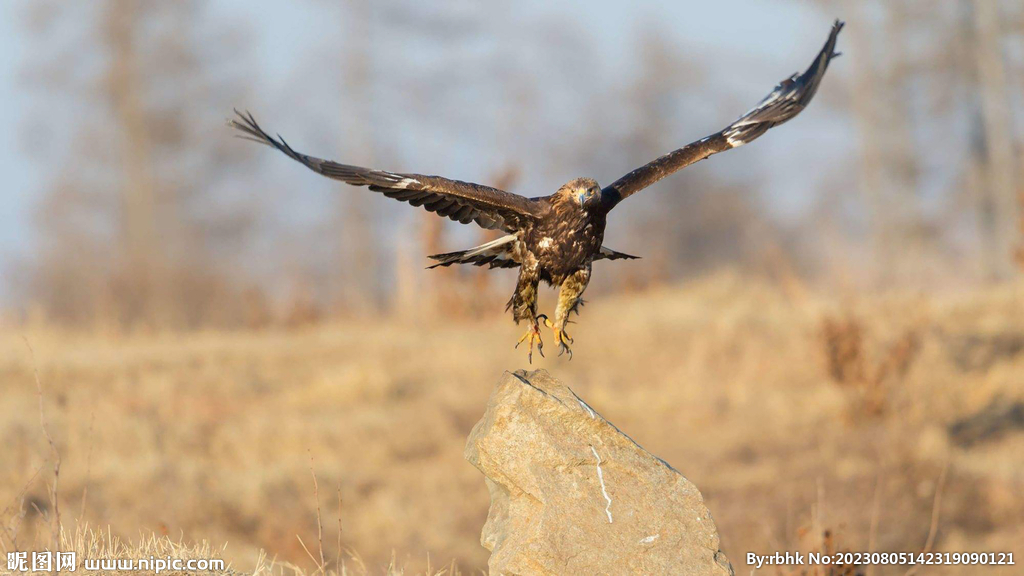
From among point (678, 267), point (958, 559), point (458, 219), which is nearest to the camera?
point (458, 219)

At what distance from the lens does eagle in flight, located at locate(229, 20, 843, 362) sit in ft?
15.2

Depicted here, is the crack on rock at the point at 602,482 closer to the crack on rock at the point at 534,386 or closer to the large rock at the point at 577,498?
the large rock at the point at 577,498

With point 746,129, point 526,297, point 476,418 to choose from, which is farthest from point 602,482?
point 476,418

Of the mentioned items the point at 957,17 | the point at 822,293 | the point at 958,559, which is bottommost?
the point at 958,559

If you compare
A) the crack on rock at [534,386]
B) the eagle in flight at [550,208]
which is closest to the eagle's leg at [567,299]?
the eagle in flight at [550,208]

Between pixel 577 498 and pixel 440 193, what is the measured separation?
5.14ft

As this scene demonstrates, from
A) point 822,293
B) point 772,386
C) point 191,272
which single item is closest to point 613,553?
point 772,386

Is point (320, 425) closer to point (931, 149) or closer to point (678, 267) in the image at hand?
point (931, 149)

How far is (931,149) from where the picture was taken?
2145 centimetres

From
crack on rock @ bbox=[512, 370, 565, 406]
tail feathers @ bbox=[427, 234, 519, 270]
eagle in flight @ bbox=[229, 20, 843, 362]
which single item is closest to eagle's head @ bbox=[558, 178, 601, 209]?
eagle in flight @ bbox=[229, 20, 843, 362]

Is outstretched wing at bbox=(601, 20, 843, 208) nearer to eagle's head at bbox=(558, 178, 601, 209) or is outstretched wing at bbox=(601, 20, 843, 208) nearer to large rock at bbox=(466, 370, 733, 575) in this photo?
eagle's head at bbox=(558, 178, 601, 209)

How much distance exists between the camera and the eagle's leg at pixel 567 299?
4.92m

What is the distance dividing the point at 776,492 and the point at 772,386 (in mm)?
2613

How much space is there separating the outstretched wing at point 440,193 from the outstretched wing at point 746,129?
0.47 m
